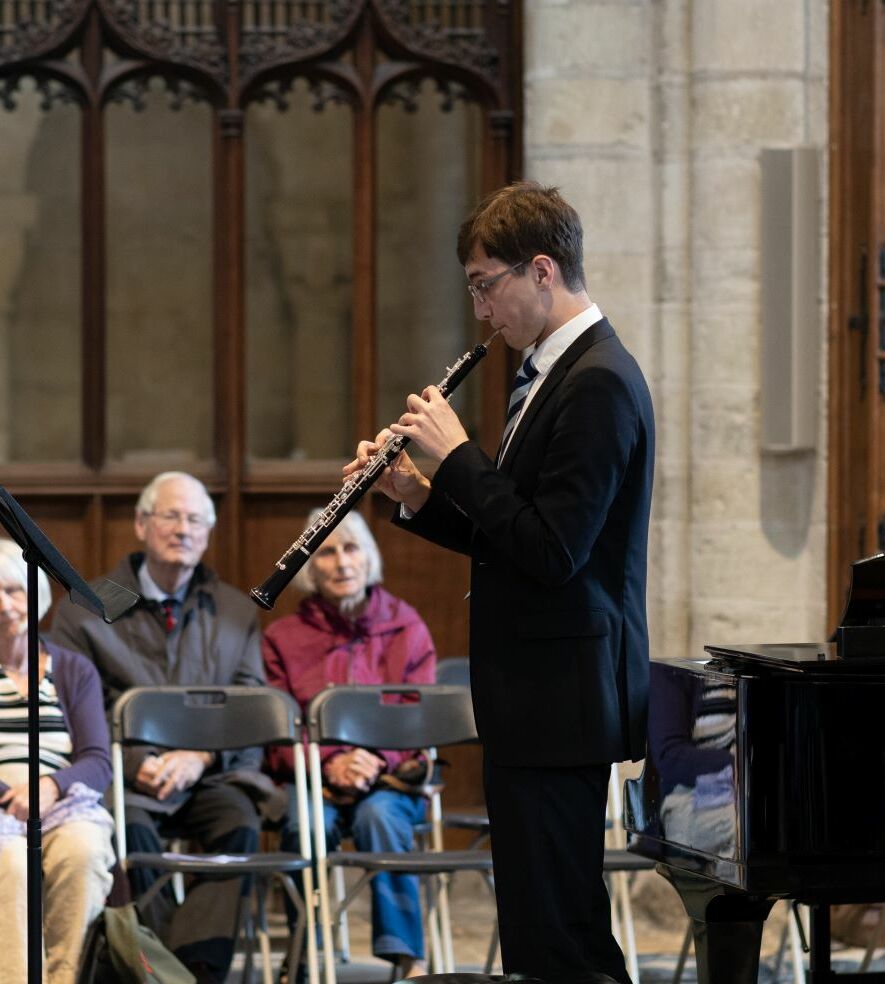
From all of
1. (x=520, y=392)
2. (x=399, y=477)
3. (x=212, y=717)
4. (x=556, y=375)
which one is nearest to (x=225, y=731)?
(x=212, y=717)

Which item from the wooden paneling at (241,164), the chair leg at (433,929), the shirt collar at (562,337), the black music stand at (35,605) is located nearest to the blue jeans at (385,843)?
the chair leg at (433,929)

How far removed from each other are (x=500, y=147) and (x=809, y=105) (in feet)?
3.94

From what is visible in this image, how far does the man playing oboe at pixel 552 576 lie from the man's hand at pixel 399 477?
0.13 meters

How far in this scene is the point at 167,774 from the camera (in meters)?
5.72

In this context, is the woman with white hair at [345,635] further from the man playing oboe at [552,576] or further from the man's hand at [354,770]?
the man playing oboe at [552,576]

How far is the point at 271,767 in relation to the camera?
600cm

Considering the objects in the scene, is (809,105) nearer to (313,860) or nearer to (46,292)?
(313,860)

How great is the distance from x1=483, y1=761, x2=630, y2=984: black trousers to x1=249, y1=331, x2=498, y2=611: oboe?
64 cm

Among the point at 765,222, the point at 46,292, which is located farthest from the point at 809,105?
the point at 46,292

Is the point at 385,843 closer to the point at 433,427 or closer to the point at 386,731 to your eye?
the point at 386,731

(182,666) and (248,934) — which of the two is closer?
(248,934)

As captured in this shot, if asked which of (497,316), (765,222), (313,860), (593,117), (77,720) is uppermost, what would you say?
(593,117)

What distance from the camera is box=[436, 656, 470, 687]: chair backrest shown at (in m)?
6.55

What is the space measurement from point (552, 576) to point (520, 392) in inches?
18.0
